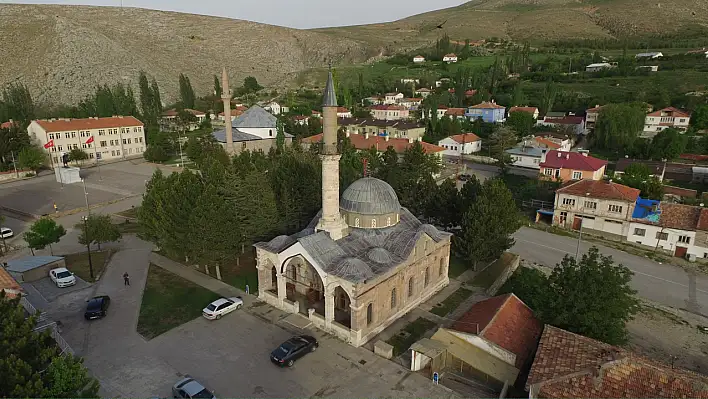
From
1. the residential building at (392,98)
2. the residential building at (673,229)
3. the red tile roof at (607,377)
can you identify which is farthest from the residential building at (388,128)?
the red tile roof at (607,377)

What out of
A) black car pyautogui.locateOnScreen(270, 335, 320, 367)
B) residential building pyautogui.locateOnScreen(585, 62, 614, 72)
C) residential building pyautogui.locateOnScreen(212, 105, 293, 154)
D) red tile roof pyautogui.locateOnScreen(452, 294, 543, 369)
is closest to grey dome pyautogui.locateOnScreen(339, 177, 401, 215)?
red tile roof pyautogui.locateOnScreen(452, 294, 543, 369)

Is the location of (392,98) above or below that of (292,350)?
above

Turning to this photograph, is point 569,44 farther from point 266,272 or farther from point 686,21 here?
point 266,272

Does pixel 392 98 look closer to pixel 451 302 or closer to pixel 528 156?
pixel 528 156

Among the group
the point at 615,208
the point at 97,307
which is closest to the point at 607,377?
the point at 97,307

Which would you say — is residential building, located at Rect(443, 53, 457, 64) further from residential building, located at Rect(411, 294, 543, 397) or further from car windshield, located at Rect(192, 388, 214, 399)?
car windshield, located at Rect(192, 388, 214, 399)
